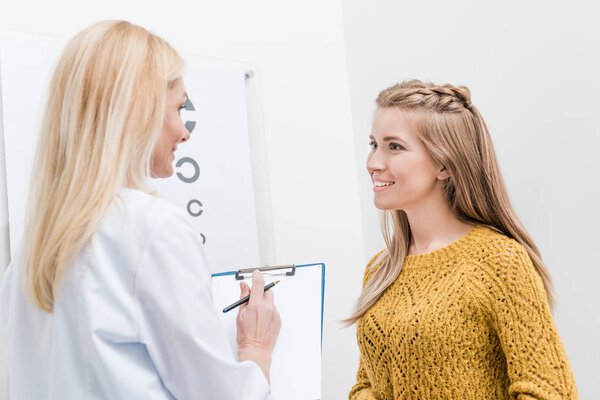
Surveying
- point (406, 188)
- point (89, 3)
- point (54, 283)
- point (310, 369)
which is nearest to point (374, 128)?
point (406, 188)

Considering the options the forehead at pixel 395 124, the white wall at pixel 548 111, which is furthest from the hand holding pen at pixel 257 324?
the white wall at pixel 548 111

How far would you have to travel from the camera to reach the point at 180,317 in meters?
0.95

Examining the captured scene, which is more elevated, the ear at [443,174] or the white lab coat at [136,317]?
the ear at [443,174]

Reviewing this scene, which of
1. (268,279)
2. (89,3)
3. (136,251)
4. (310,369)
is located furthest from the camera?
(89,3)

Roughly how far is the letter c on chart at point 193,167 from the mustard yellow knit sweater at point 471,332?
0.87 meters

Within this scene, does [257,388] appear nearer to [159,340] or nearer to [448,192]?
[159,340]

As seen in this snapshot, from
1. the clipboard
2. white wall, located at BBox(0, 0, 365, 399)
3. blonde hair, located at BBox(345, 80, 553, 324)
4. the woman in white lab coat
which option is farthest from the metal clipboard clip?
white wall, located at BBox(0, 0, 365, 399)

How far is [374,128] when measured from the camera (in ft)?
5.23

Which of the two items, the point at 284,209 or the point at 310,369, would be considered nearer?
the point at 310,369

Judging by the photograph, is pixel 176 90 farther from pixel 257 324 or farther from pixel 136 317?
pixel 257 324

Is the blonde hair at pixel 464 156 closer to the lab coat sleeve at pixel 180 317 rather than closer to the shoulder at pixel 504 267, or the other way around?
the shoulder at pixel 504 267

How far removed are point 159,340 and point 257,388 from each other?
0.19 metres

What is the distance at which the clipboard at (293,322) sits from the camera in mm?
1437

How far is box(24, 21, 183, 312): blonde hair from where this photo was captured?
95cm
